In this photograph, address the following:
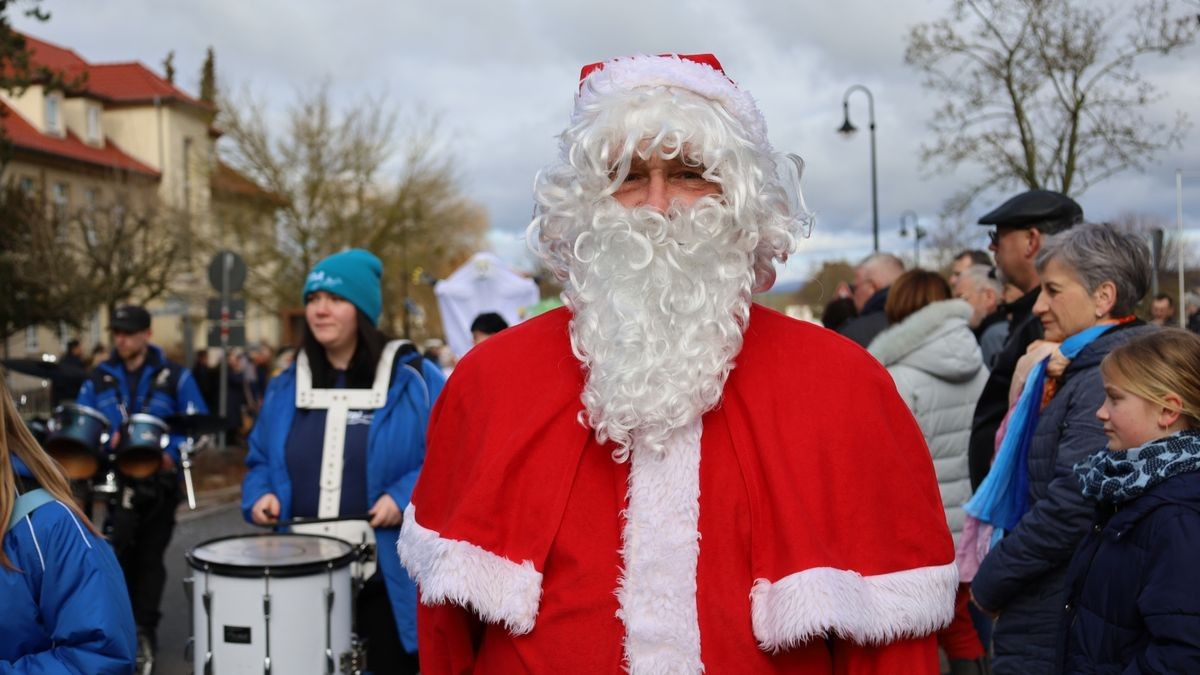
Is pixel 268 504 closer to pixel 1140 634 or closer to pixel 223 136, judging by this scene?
pixel 1140 634

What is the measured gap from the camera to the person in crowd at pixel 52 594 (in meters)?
2.59

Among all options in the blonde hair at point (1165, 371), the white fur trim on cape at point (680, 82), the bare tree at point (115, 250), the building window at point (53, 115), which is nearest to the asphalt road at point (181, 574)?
the white fur trim on cape at point (680, 82)

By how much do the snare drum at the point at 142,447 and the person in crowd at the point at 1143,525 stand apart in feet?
17.0

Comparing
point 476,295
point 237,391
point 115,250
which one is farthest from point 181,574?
point 115,250

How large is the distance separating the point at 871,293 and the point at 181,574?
6052mm

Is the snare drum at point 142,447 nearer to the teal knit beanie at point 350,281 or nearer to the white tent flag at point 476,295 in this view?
the teal knit beanie at point 350,281

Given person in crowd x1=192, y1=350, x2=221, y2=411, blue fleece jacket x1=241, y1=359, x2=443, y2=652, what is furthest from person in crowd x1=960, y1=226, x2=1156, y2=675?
person in crowd x1=192, y1=350, x2=221, y2=411

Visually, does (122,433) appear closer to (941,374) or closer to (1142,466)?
(941,374)

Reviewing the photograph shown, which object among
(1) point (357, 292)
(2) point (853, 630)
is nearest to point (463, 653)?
(2) point (853, 630)

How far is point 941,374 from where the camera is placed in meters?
4.87

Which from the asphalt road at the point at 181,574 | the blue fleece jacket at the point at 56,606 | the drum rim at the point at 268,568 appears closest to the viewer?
the blue fleece jacket at the point at 56,606

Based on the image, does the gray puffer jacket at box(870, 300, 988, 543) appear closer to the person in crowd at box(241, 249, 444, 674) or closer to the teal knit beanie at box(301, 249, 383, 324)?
the person in crowd at box(241, 249, 444, 674)

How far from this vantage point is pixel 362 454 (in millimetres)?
4461

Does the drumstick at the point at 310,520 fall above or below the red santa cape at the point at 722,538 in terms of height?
below
